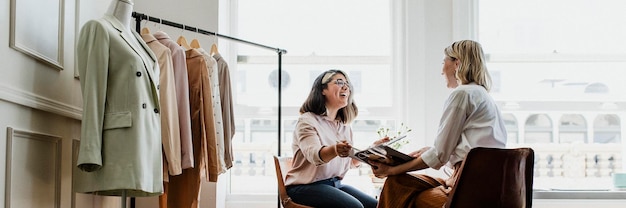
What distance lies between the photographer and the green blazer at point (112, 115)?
7.93 feet

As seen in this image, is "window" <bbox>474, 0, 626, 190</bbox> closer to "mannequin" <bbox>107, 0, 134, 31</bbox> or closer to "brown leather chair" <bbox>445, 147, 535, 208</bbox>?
"brown leather chair" <bbox>445, 147, 535, 208</bbox>

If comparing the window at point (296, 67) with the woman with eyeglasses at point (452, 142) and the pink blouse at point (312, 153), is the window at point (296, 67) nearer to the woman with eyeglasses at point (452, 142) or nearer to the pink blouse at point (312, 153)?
the pink blouse at point (312, 153)

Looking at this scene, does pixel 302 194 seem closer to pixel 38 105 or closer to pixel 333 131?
pixel 333 131

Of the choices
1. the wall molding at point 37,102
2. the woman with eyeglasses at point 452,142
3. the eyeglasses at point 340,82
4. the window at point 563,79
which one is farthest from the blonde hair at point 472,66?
the wall molding at point 37,102

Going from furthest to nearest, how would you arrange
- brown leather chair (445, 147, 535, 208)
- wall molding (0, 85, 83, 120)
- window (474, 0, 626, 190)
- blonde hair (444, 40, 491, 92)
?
window (474, 0, 626, 190), blonde hair (444, 40, 491, 92), brown leather chair (445, 147, 535, 208), wall molding (0, 85, 83, 120)

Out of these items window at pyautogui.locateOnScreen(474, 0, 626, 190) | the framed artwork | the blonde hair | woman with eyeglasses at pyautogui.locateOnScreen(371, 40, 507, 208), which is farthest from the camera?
window at pyautogui.locateOnScreen(474, 0, 626, 190)

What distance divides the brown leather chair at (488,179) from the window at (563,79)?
1938 millimetres

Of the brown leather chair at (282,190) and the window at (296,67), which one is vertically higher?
the window at (296,67)

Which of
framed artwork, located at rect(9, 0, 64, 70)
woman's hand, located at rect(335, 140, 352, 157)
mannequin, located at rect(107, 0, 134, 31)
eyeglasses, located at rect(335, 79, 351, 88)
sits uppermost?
mannequin, located at rect(107, 0, 134, 31)

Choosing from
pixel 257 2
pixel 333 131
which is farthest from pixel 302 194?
pixel 257 2

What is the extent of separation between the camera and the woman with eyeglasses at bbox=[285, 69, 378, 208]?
3.25 m

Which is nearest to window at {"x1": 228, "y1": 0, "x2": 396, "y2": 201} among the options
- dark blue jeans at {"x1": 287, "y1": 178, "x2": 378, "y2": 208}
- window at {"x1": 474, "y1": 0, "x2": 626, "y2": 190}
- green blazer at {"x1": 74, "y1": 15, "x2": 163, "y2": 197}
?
window at {"x1": 474, "y1": 0, "x2": 626, "y2": 190}

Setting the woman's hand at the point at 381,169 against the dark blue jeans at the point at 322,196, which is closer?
the woman's hand at the point at 381,169

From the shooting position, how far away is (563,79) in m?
4.54
